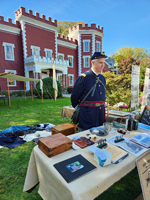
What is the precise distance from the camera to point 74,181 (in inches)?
39.4

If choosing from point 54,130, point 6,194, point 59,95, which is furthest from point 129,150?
point 59,95

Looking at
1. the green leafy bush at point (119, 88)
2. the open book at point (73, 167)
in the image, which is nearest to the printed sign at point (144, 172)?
the open book at point (73, 167)

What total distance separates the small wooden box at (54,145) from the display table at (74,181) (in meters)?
0.04

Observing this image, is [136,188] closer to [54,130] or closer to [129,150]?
[129,150]

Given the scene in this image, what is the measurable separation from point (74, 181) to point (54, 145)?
0.44m

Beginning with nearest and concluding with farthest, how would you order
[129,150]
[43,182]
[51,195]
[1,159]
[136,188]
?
1. [51,195]
2. [43,182]
3. [129,150]
4. [136,188]
5. [1,159]

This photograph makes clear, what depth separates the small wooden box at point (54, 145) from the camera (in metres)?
1.31

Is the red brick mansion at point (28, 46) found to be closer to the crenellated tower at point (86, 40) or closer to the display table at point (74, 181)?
the crenellated tower at point (86, 40)

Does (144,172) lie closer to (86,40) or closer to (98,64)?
(98,64)

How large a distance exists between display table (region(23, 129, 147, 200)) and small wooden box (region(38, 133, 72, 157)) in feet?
0.14

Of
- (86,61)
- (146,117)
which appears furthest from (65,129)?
(86,61)

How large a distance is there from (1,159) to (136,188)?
9.16ft

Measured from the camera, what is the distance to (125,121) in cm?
219

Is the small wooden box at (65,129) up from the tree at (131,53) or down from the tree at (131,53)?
down
